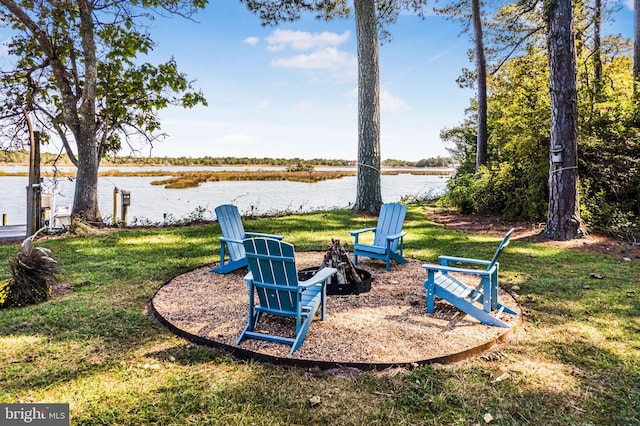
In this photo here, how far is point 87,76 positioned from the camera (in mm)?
8117

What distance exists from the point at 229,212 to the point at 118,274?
5.41ft

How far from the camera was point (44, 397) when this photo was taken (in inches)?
93.0

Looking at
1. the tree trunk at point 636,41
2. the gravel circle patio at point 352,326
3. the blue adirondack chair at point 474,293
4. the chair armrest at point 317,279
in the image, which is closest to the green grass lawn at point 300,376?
the gravel circle patio at point 352,326

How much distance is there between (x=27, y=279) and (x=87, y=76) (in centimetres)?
563

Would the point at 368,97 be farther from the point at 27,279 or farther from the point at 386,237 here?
the point at 27,279

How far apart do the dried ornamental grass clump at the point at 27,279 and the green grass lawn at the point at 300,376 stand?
218 millimetres

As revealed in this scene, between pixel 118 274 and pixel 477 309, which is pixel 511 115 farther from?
pixel 118 274

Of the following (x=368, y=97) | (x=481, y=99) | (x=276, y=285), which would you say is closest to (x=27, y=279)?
(x=276, y=285)

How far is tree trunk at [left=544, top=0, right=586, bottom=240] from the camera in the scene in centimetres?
719

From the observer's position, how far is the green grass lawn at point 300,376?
2.26 m

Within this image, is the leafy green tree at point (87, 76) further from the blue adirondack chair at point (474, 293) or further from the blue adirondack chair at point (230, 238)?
the blue adirondack chair at point (474, 293)

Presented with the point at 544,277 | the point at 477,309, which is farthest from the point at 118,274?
the point at 544,277

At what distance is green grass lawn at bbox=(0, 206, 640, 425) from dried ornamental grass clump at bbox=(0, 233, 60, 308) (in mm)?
218

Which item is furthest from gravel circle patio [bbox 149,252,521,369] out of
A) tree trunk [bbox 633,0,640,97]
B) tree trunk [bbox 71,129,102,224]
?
tree trunk [bbox 633,0,640,97]
